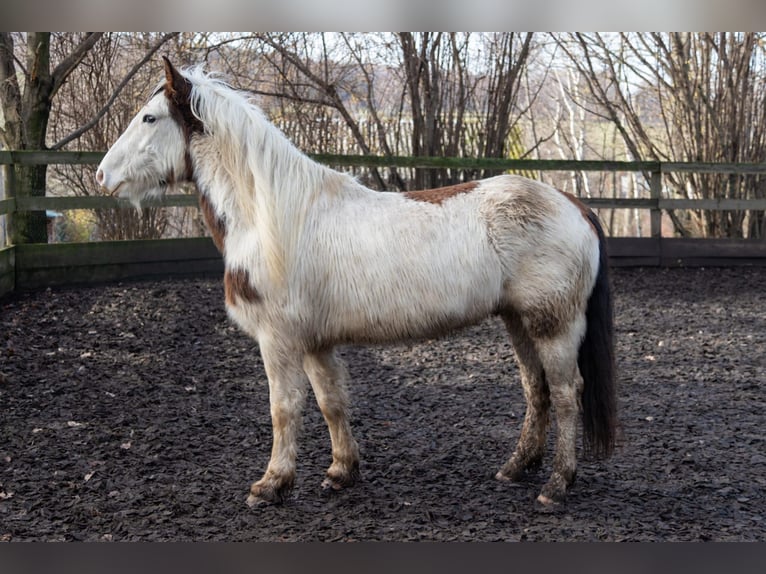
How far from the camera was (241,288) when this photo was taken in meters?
3.19

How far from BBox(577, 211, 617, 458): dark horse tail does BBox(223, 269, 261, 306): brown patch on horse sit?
1.41 metres

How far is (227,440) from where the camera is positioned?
13.4 feet

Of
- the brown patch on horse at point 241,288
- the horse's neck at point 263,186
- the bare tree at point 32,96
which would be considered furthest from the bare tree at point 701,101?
the brown patch on horse at point 241,288

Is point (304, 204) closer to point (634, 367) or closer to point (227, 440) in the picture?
point (227, 440)

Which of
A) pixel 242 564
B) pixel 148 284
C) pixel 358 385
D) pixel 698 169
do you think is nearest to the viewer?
pixel 242 564

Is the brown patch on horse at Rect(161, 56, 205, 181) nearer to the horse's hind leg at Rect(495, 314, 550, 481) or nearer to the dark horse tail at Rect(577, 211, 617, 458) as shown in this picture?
the horse's hind leg at Rect(495, 314, 550, 481)

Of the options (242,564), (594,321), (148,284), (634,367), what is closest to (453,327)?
(594,321)

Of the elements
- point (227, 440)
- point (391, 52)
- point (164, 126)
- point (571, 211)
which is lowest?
point (227, 440)

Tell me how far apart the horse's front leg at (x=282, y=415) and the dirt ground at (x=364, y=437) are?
0.08 m

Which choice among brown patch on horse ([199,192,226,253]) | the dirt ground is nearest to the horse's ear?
brown patch on horse ([199,192,226,253])

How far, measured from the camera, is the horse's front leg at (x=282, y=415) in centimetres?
320

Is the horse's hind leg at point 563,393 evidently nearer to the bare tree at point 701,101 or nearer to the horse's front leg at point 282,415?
the horse's front leg at point 282,415

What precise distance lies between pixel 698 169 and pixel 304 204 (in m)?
7.53

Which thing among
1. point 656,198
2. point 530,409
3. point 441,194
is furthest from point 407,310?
point 656,198
